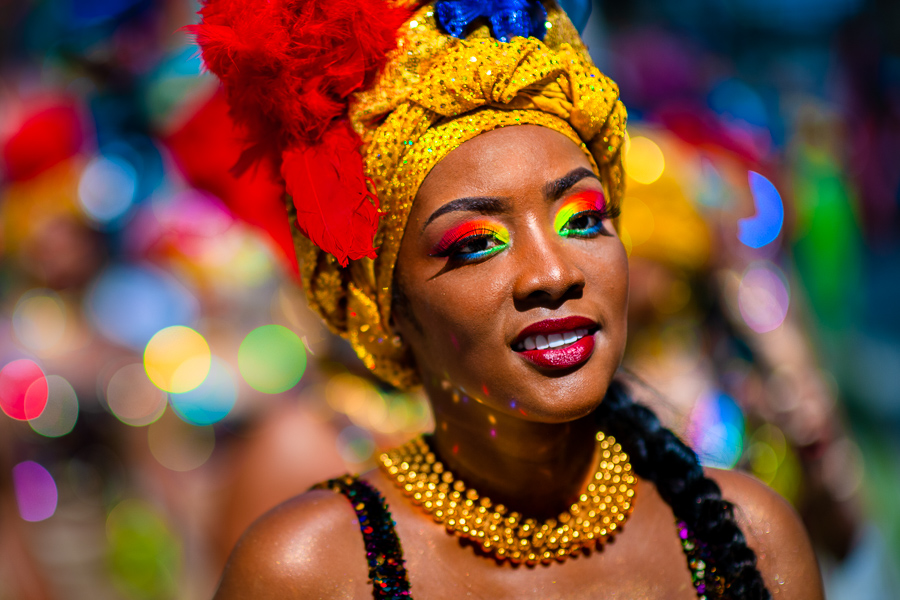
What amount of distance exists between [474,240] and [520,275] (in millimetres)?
114

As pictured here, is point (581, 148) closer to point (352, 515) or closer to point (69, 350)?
point (352, 515)

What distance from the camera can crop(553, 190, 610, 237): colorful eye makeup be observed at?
1.46 meters

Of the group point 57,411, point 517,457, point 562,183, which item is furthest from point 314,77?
point 57,411

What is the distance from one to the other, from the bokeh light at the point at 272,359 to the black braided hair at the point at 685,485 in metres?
3.11

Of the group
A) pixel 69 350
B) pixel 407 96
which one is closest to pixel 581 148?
pixel 407 96

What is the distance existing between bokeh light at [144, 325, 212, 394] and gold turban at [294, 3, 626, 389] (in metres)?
3.82

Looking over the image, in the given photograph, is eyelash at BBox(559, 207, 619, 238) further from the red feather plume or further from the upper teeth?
the red feather plume

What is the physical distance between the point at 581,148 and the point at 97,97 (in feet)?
14.8

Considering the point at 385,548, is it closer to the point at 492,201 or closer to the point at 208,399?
the point at 492,201

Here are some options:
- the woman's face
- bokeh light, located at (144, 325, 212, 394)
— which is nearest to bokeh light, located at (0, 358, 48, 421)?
bokeh light, located at (144, 325, 212, 394)

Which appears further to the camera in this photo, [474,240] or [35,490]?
[35,490]

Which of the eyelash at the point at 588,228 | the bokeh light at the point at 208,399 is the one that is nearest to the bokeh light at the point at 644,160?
the eyelash at the point at 588,228

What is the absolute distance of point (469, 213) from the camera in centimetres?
143

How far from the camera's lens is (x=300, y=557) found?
1.46m
